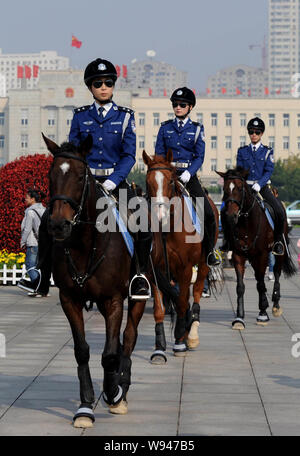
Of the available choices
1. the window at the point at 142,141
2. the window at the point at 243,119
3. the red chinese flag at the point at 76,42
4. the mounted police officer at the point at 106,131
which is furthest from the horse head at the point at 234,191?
the window at the point at 142,141

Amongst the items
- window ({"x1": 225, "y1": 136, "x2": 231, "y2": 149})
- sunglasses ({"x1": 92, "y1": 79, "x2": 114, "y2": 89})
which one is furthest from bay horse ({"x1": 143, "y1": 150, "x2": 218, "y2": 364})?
window ({"x1": 225, "y1": 136, "x2": 231, "y2": 149})

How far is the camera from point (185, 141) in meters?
12.5

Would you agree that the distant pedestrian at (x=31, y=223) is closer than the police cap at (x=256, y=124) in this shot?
No

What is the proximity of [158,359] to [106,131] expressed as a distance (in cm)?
338

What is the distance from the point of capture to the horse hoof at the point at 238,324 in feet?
47.1

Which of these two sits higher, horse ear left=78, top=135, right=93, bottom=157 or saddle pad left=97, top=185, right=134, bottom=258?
horse ear left=78, top=135, right=93, bottom=157

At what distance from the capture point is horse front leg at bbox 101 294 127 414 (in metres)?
8.00

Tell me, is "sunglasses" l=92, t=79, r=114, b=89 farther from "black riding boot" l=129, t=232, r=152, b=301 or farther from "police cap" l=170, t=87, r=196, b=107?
"police cap" l=170, t=87, r=196, b=107

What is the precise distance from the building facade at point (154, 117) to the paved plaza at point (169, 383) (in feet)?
517

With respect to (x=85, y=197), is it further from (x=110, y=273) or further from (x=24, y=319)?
(x=24, y=319)

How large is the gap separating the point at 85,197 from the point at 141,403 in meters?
2.16

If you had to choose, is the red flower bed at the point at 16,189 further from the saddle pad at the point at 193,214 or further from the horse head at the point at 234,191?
the saddle pad at the point at 193,214

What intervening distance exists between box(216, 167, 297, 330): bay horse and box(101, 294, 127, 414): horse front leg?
636 cm

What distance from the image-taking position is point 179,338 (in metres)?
11.8
